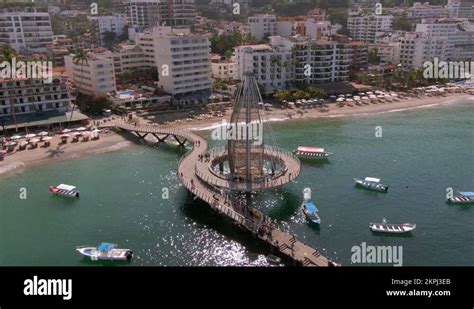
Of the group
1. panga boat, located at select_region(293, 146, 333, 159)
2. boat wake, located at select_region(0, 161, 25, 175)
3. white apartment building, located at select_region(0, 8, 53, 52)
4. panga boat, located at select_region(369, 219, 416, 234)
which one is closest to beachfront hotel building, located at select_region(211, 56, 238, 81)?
panga boat, located at select_region(293, 146, 333, 159)

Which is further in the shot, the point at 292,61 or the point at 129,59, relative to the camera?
the point at 129,59

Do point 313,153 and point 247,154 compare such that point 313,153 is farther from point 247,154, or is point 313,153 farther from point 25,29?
point 25,29

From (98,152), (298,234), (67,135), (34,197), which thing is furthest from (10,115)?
(298,234)

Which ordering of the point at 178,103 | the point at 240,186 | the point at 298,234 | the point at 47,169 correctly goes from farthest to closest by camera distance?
the point at 178,103 < the point at 47,169 < the point at 240,186 < the point at 298,234

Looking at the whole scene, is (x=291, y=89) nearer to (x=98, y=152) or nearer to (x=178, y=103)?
(x=178, y=103)

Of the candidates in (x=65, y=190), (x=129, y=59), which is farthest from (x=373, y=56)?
(x=65, y=190)

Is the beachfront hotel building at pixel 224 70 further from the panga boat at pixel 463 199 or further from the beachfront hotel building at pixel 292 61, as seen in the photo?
the panga boat at pixel 463 199
